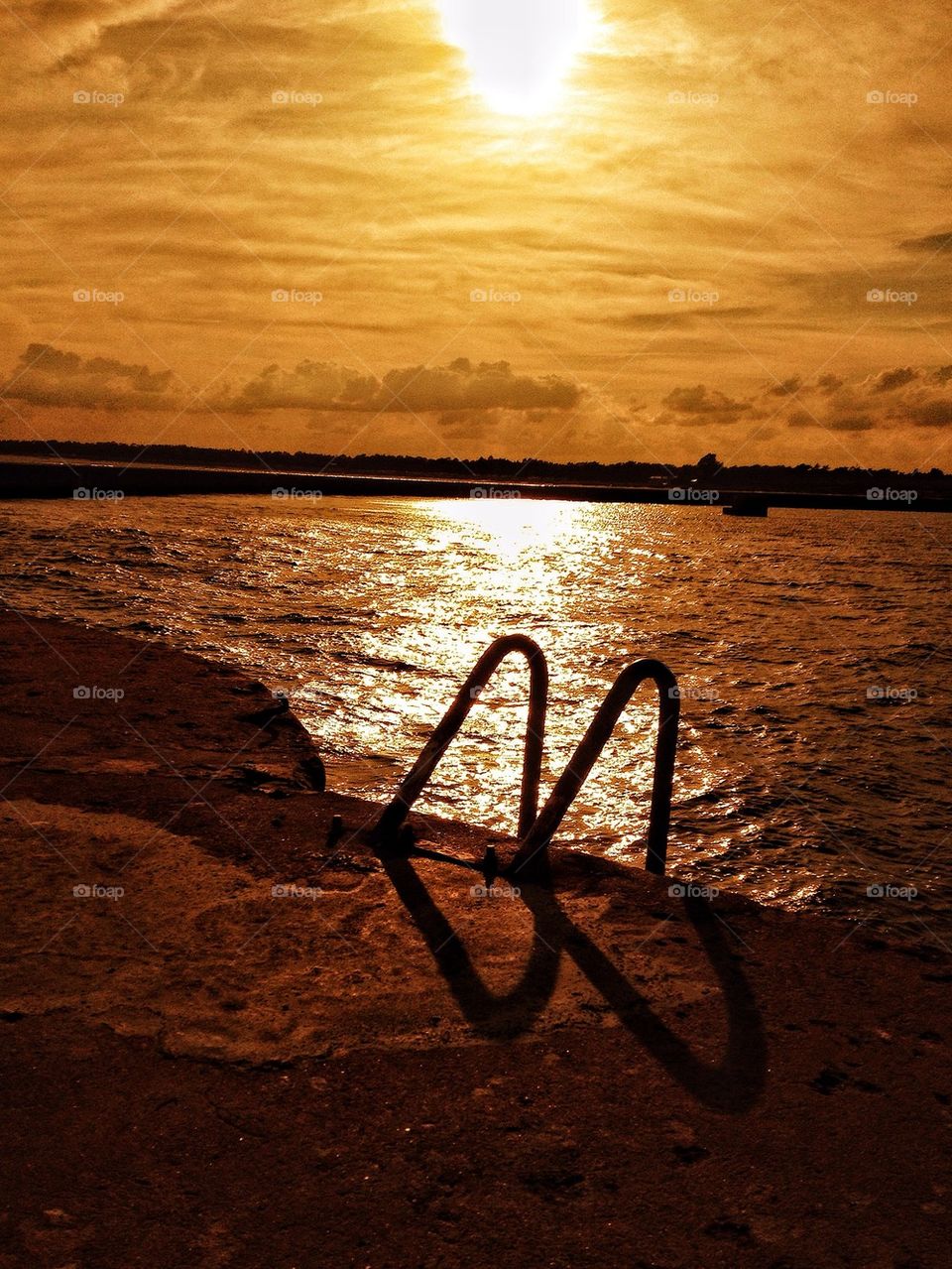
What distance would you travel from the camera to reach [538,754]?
201 inches

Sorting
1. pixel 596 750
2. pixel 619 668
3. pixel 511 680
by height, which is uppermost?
pixel 596 750

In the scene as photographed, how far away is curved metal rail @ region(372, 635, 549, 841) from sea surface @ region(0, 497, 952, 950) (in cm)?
116

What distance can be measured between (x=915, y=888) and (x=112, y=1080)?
4636 mm

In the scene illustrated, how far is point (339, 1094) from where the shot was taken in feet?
9.12

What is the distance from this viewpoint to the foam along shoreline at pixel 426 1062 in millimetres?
2340

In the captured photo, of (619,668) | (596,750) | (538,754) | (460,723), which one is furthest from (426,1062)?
(619,668)

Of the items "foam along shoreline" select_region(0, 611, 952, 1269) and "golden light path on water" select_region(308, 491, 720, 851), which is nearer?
"foam along shoreline" select_region(0, 611, 952, 1269)

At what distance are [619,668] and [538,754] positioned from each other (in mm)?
7101

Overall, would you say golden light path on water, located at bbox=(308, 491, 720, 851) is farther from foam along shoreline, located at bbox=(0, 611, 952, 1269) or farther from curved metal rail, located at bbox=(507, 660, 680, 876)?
foam along shoreline, located at bbox=(0, 611, 952, 1269)

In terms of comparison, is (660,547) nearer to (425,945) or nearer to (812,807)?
(812,807)

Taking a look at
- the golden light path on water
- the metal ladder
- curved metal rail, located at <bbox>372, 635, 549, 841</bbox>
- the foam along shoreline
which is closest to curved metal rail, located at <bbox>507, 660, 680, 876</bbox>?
the metal ladder

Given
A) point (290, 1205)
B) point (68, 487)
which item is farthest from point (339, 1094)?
point (68, 487)

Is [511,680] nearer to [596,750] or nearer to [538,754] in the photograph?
[538,754]

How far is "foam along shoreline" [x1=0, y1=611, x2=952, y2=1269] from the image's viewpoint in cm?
234
